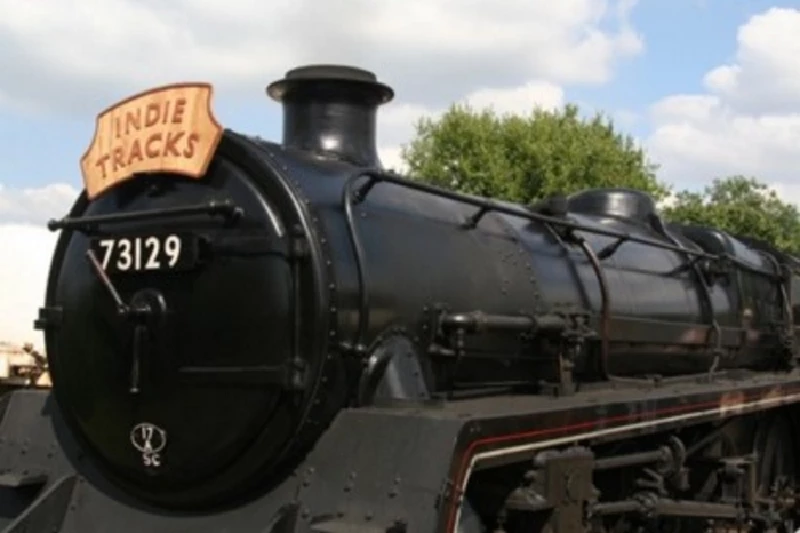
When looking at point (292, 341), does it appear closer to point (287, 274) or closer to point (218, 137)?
point (287, 274)

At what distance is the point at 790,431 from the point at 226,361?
7.47 metres

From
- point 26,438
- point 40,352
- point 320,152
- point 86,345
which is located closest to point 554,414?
point 320,152

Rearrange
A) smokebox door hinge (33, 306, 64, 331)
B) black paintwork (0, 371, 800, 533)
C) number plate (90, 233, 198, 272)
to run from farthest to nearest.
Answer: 1. smokebox door hinge (33, 306, 64, 331)
2. number plate (90, 233, 198, 272)
3. black paintwork (0, 371, 800, 533)

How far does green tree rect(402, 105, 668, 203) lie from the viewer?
1438 inches

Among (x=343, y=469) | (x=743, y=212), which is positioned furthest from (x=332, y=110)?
(x=743, y=212)

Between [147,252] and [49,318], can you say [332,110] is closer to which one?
[147,252]

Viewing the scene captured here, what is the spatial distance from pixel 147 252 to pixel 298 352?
90 centimetres

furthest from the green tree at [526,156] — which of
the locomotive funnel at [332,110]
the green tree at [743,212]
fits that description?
the locomotive funnel at [332,110]

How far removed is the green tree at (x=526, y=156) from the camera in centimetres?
3653

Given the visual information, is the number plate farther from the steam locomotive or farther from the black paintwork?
the black paintwork

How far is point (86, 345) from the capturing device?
4.93 m

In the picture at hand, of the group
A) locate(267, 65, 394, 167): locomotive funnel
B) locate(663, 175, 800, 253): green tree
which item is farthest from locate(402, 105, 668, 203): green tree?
locate(267, 65, 394, 167): locomotive funnel

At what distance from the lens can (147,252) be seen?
468 centimetres

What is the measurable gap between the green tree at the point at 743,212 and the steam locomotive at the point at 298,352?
1502 inches
